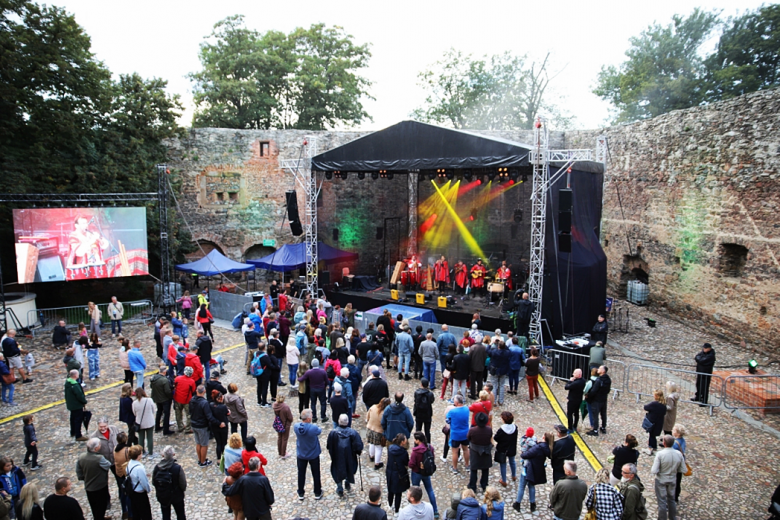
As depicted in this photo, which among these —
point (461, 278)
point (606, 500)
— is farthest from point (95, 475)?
point (461, 278)

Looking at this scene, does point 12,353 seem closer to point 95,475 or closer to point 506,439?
point 95,475

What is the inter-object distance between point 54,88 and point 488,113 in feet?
75.8

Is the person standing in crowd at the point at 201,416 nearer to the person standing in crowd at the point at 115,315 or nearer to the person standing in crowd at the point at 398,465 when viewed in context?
the person standing in crowd at the point at 398,465

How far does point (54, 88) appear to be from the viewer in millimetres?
14805

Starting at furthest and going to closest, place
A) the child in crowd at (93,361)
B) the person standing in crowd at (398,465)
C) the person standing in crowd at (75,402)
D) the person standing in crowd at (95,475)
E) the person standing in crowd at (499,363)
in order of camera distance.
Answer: the child in crowd at (93,361)
the person standing in crowd at (499,363)
the person standing in crowd at (75,402)
the person standing in crowd at (95,475)
the person standing in crowd at (398,465)

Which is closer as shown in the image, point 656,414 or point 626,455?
point 626,455

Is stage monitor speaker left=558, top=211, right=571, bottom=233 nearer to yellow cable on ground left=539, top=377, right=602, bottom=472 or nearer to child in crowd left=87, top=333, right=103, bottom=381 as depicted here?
yellow cable on ground left=539, top=377, right=602, bottom=472

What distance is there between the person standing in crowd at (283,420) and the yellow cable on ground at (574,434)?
151 inches

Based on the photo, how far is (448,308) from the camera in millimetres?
13375

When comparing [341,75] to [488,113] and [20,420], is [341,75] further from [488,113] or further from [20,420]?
[20,420]

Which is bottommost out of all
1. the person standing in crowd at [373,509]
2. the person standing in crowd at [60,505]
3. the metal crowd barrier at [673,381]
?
the metal crowd barrier at [673,381]

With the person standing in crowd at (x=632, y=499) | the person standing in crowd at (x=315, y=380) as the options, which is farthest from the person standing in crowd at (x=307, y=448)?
the person standing in crowd at (x=632, y=499)

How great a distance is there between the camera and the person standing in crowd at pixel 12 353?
9.27m

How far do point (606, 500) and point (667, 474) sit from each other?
3.69 ft
